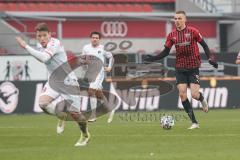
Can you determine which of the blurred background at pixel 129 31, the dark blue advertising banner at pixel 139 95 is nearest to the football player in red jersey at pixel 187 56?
the dark blue advertising banner at pixel 139 95

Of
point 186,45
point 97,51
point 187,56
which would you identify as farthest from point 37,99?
point 186,45

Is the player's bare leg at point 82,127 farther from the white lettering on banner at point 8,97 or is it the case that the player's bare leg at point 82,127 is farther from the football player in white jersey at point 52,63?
the white lettering on banner at point 8,97

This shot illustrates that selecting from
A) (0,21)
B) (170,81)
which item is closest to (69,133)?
(170,81)

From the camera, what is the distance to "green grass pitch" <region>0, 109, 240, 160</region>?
1228 centimetres

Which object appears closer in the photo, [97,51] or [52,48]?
[52,48]

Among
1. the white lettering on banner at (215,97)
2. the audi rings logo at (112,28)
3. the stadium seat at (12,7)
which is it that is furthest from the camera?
the audi rings logo at (112,28)

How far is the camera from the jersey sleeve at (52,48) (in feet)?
45.8

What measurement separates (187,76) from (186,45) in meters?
0.77

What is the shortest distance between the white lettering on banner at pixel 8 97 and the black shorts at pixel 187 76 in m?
9.61

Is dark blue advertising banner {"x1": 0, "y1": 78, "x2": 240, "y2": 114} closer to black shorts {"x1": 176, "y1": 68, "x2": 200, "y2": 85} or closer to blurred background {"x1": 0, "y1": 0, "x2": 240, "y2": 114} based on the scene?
blurred background {"x1": 0, "y1": 0, "x2": 240, "y2": 114}

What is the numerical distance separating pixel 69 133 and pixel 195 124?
281cm

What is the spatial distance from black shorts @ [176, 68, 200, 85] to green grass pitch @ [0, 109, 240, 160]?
1.05 meters

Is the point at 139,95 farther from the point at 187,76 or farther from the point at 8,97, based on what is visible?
the point at 187,76

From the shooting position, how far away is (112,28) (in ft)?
129
